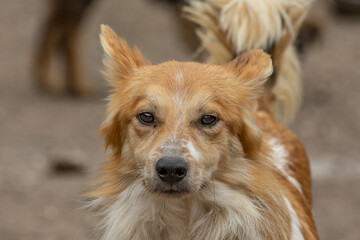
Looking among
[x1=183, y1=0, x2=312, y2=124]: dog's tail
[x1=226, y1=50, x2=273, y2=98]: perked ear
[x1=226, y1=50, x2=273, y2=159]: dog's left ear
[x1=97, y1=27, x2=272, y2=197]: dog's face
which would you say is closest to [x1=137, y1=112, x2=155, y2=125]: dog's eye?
[x1=97, y1=27, x2=272, y2=197]: dog's face

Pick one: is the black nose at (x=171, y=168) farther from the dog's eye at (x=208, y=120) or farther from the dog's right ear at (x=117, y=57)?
the dog's right ear at (x=117, y=57)

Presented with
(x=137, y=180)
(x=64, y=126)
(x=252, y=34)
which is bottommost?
(x=64, y=126)

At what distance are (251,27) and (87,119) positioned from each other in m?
5.56

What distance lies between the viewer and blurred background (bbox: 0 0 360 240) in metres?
7.68

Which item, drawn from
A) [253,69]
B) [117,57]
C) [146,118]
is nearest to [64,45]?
[117,57]

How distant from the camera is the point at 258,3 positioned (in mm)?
5406

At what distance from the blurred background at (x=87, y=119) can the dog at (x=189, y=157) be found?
478 mm

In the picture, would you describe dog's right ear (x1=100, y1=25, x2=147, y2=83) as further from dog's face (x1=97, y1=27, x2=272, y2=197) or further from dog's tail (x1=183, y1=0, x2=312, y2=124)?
dog's tail (x1=183, y1=0, x2=312, y2=124)

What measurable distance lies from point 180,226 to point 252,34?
5.68ft

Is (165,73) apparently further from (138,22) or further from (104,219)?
(138,22)

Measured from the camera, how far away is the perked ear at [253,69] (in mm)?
4320

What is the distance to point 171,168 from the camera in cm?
379

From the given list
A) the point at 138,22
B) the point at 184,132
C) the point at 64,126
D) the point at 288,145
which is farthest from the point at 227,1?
the point at 138,22

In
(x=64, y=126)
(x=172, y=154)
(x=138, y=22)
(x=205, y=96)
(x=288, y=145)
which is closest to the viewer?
(x=172, y=154)
